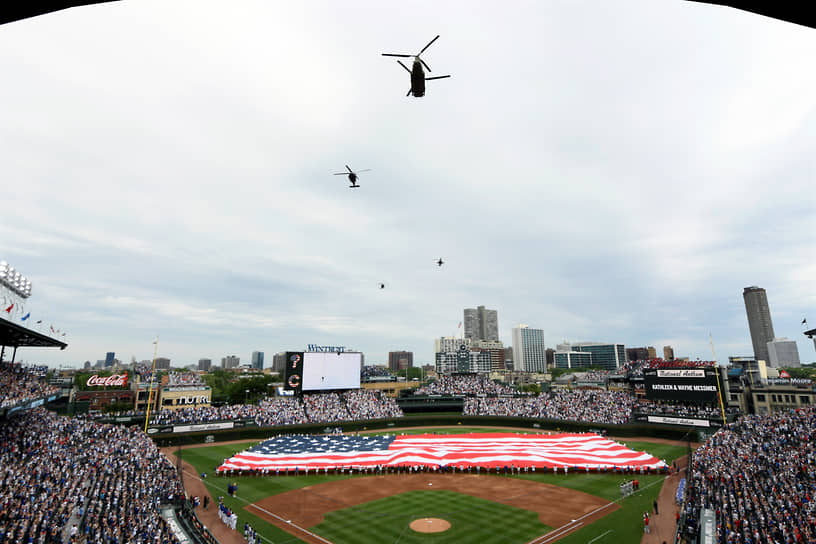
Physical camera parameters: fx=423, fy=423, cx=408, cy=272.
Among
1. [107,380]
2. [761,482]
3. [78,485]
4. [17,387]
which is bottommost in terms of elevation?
[78,485]

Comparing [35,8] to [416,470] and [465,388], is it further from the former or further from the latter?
[465,388]

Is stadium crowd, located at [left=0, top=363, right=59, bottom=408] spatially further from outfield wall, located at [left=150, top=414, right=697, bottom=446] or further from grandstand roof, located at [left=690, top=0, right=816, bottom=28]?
grandstand roof, located at [left=690, top=0, right=816, bottom=28]

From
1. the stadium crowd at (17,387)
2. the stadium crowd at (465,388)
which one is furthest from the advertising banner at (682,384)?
the stadium crowd at (17,387)

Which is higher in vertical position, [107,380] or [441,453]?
[107,380]

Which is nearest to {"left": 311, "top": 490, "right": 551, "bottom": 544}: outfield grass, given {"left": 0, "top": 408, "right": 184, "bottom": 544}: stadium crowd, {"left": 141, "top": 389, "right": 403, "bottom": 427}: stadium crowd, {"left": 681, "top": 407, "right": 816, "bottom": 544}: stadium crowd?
{"left": 681, "top": 407, "right": 816, "bottom": 544}: stadium crowd

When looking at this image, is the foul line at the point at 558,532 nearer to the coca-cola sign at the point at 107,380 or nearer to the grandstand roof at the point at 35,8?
the grandstand roof at the point at 35,8

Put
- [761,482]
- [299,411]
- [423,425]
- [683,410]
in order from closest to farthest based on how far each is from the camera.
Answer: [761,482]
[683,410]
[299,411]
[423,425]

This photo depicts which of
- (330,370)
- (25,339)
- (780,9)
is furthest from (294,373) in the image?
(780,9)
